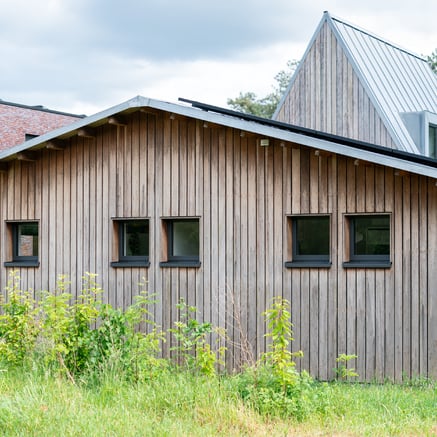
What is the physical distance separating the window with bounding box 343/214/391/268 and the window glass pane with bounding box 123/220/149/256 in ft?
11.7

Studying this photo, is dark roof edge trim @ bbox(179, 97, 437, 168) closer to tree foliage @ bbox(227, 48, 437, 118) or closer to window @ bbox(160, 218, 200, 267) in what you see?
window @ bbox(160, 218, 200, 267)

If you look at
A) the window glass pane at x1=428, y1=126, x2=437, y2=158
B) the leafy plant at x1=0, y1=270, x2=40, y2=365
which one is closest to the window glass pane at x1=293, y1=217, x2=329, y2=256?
the leafy plant at x1=0, y1=270, x2=40, y2=365

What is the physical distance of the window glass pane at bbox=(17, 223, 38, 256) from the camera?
1525 centimetres

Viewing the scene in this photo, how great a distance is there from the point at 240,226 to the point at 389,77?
26.8 ft

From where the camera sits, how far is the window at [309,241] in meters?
12.5

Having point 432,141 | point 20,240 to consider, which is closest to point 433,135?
point 432,141

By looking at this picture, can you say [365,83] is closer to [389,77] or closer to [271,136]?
[389,77]

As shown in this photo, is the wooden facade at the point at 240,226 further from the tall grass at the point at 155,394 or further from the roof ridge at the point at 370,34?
the roof ridge at the point at 370,34

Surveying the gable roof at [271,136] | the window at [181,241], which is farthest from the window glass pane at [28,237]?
the window at [181,241]

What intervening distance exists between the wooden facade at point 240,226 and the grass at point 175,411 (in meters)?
2.38

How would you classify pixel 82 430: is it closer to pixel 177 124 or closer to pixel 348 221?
pixel 348 221

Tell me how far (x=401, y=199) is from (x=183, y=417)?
4.91m

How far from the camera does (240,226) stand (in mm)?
13195

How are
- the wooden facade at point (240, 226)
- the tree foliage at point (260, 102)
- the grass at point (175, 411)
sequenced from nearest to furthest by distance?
the grass at point (175, 411)
the wooden facade at point (240, 226)
the tree foliage at point (260, 102)
